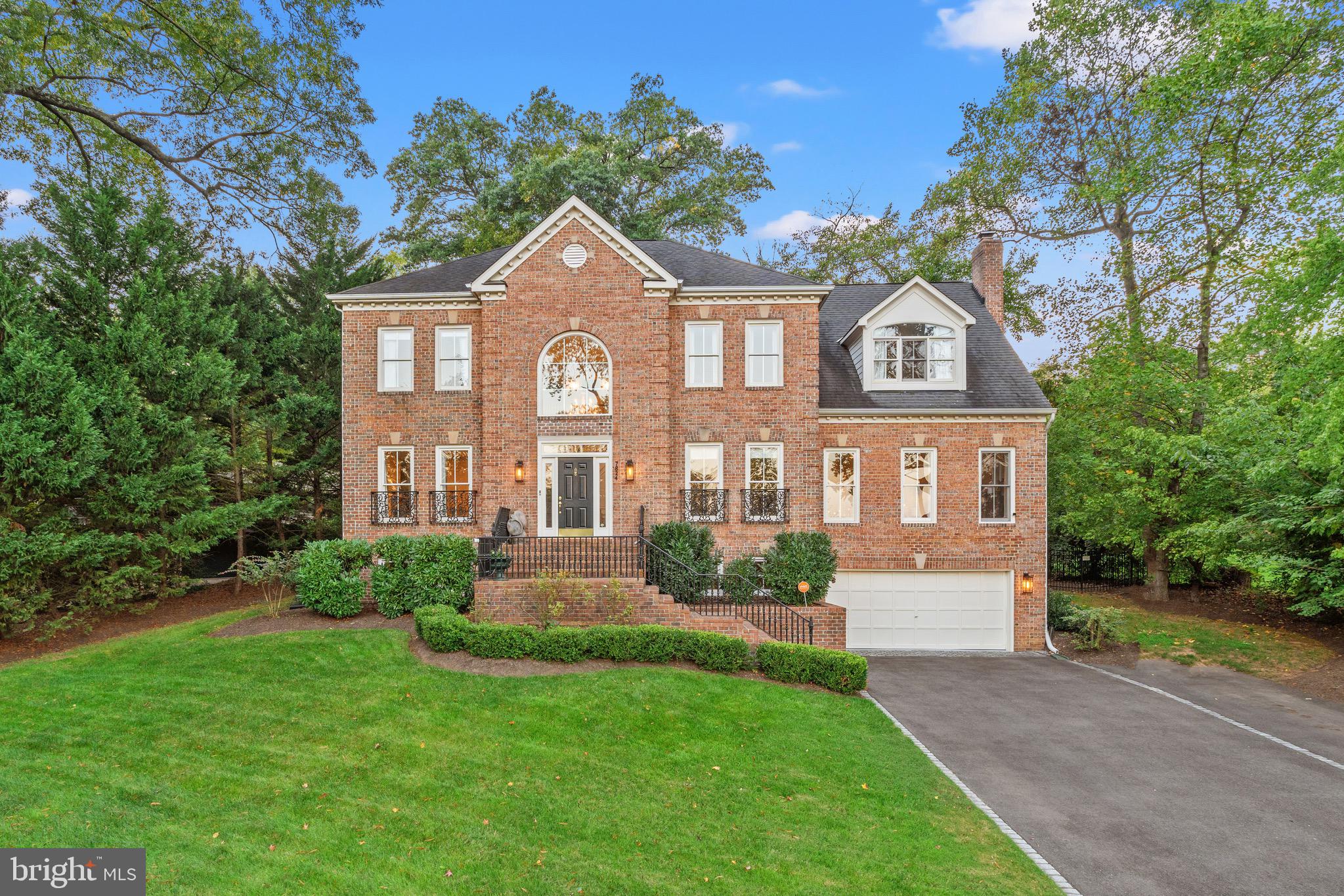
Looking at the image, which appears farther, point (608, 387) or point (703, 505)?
point (703, 505)

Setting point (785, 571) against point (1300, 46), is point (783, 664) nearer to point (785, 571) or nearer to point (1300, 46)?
point (785, 571)

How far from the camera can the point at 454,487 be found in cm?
1515

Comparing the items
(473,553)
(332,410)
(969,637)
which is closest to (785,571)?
(969,637)

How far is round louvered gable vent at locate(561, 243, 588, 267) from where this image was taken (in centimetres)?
1442

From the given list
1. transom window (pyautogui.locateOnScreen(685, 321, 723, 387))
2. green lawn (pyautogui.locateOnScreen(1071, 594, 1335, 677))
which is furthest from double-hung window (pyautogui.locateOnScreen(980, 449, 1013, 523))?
transom window (pyautogui.locateOnScreen(685, 321, 723, 387))

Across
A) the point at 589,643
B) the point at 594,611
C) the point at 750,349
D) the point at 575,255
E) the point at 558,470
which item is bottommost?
the point at 589,643

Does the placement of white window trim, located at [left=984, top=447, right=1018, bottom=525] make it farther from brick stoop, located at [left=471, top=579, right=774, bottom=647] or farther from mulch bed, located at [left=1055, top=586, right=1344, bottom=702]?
brick stoop, located at [left=471, top=579, right=774, bottom=647]

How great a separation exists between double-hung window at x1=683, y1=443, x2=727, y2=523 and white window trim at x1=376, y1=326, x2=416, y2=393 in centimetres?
718

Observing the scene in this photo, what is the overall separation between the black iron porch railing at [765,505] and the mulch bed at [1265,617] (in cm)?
793

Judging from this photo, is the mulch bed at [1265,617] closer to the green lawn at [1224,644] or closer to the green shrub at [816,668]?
the green lawn at [1224,644]

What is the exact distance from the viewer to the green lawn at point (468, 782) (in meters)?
5.36

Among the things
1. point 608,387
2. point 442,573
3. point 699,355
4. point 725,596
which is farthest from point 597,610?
point 699,355

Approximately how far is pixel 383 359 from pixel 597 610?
8690 millimetres

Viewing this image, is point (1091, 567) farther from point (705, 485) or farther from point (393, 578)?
point (393, 578)
